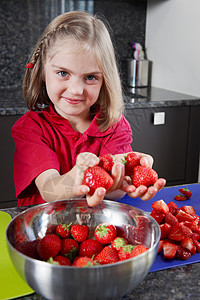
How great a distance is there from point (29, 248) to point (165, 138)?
1.61 metres

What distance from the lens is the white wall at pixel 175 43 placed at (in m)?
2.27

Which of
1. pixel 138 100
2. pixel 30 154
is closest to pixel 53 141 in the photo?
pixel 30 154

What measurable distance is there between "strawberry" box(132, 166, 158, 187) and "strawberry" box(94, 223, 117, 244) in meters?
0.14

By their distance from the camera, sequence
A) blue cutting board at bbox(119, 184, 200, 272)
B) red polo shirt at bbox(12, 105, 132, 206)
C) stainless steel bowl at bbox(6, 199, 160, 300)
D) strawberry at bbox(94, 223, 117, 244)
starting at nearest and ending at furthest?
1. stainless steel bowl at bbox(6, 199, 160, 300)
2. strawberry at bbox(94, 223, 117, 244)
3. blue cutting board at bbox(119, 184, 200, 272)
4. red polo shirt at bbox(12, 105, 132, 206)

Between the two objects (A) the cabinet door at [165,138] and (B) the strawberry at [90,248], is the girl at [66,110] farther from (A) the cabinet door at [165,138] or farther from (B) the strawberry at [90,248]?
(A) the cabinet door at [165,138]

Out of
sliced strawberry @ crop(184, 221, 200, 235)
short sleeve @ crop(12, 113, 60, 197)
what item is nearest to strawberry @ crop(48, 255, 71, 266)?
sliced strawberry @ crop(184, 221, 200, 235)

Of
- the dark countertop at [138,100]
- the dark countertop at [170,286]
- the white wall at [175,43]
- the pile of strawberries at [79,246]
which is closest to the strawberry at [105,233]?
the pile of strawberries at [79,246]

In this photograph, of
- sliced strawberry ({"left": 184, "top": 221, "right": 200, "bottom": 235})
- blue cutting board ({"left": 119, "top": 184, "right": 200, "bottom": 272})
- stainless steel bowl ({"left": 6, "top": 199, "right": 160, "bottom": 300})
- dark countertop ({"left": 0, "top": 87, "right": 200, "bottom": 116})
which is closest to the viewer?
stainless steel bowl ({"left": 6, "top": 199, "right": 160, "bottom": 300})

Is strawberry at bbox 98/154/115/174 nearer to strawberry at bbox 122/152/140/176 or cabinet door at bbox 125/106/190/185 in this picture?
strawberry at bbox 122/152/140/176

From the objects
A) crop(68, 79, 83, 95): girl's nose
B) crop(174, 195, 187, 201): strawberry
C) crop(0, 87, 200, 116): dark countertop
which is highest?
crop(68, 79, 83, 95): girl's nose

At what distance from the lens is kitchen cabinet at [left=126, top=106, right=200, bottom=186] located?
2182mm

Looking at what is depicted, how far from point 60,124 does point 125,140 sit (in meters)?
0.26

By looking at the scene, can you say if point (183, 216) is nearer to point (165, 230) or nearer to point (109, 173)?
point (165, 230)

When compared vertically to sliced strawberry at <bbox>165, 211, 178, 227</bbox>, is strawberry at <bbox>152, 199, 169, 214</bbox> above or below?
above
